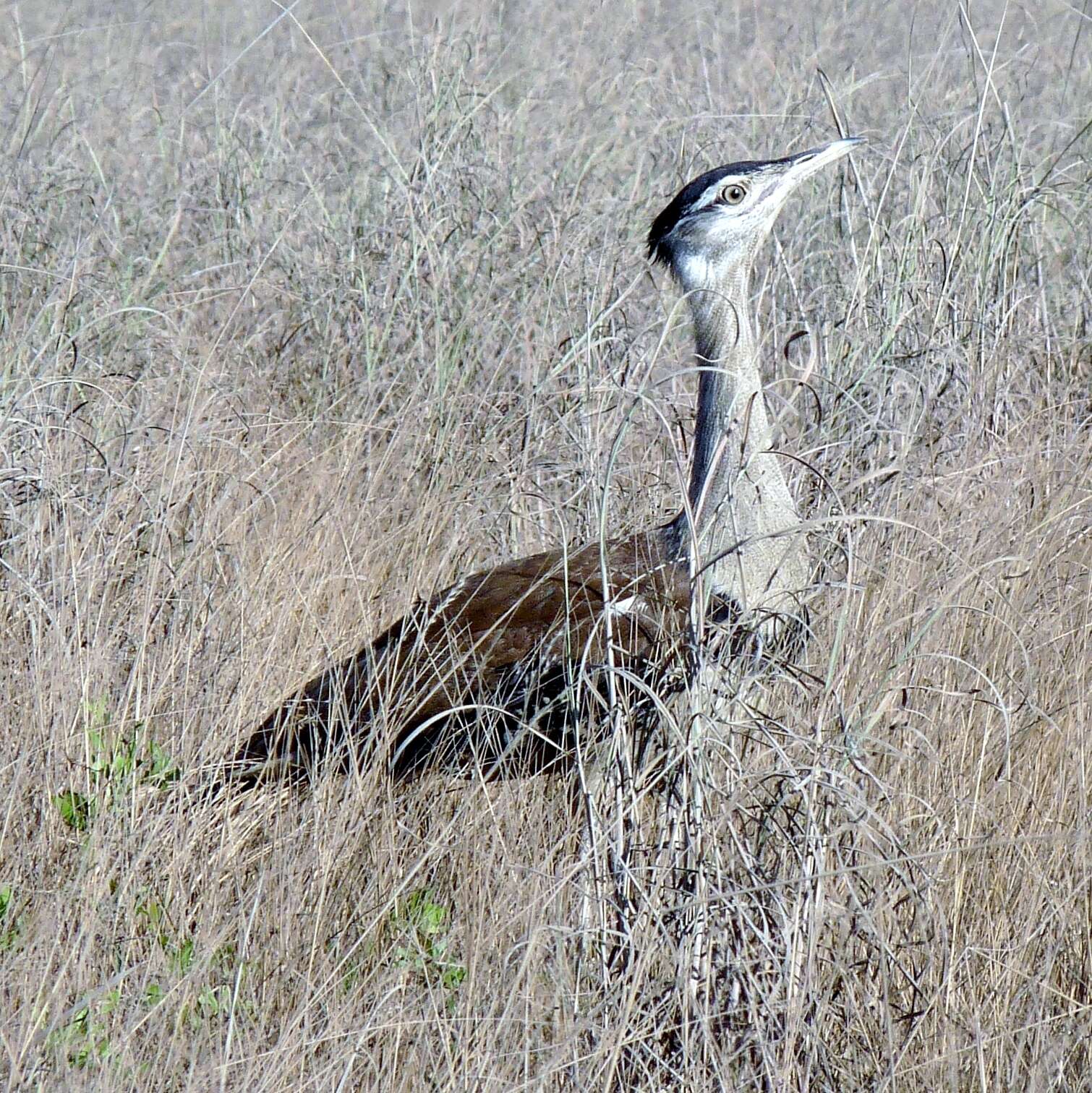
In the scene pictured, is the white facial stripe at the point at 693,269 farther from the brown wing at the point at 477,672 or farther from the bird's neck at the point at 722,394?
the brown wing at the point at 477,672

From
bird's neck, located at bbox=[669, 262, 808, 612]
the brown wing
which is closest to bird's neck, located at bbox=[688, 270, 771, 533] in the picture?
bird's neck, located at bbox=[669, 262, 808, 612]

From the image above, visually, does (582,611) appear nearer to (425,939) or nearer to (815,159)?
(425,939)

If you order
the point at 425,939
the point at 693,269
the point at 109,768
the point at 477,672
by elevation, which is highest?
the point at 693,269

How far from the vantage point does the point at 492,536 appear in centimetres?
365

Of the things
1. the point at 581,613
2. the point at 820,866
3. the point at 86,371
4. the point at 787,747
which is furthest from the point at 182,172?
the point at 820,866

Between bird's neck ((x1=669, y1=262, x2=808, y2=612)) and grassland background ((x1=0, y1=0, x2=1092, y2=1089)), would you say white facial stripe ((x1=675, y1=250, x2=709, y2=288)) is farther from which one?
grassland background ((x1=0, y1=0, x2=1092, y2=1089))

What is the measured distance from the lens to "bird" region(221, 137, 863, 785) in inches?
106

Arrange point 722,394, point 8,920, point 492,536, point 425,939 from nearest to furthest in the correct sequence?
point 8,920 < point 425,939 < point 722,394 < point 492,536

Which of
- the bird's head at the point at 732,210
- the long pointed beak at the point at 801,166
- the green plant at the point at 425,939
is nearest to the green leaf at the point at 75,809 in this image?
the green plant at the point at 425,939

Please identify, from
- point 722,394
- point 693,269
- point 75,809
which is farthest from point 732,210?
point 75,809

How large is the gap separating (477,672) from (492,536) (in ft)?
2.83

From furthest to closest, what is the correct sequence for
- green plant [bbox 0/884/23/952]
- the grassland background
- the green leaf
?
the green leaf
green plant [bbox 0/884/23/952]
the grassland background

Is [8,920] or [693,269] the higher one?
[693,269]

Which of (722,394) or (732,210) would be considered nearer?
(722,394)
